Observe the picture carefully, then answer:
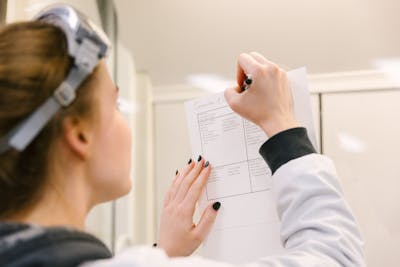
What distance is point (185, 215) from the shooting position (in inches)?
29.7

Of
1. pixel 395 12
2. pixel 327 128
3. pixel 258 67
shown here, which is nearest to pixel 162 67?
pixel 327 128

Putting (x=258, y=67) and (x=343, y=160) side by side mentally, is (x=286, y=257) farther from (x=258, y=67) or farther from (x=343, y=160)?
(x=343, y=160)

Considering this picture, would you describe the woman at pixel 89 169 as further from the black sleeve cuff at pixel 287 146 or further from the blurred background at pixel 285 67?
the blurred background at pixel 285 67

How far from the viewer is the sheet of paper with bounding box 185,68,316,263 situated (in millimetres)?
739

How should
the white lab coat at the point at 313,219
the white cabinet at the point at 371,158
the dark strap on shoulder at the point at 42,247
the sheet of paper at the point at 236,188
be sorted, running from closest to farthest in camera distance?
the dark strap on shoulder at the point at 42,247
the white lab coat at the point at 313,219
the sheet of paper at the point at 236,188
the white cabinet at the point at 371,158

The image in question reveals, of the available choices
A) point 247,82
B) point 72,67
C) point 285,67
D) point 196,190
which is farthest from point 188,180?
point 285,67

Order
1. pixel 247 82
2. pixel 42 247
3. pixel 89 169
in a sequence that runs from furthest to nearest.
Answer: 1. pixel 247 82
2. pixel 89 169
3. pixel 42 247

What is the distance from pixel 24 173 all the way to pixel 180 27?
0.86m

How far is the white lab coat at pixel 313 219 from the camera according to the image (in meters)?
0.55

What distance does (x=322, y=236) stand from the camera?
0.56 m

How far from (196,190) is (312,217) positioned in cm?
23

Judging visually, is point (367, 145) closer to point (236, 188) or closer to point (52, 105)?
point (236, 188)

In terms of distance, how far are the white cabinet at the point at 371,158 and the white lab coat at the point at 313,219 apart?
657mm

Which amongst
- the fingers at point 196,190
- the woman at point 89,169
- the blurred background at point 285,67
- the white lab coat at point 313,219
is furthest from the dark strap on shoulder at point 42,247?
the blurred background at point 285,67
